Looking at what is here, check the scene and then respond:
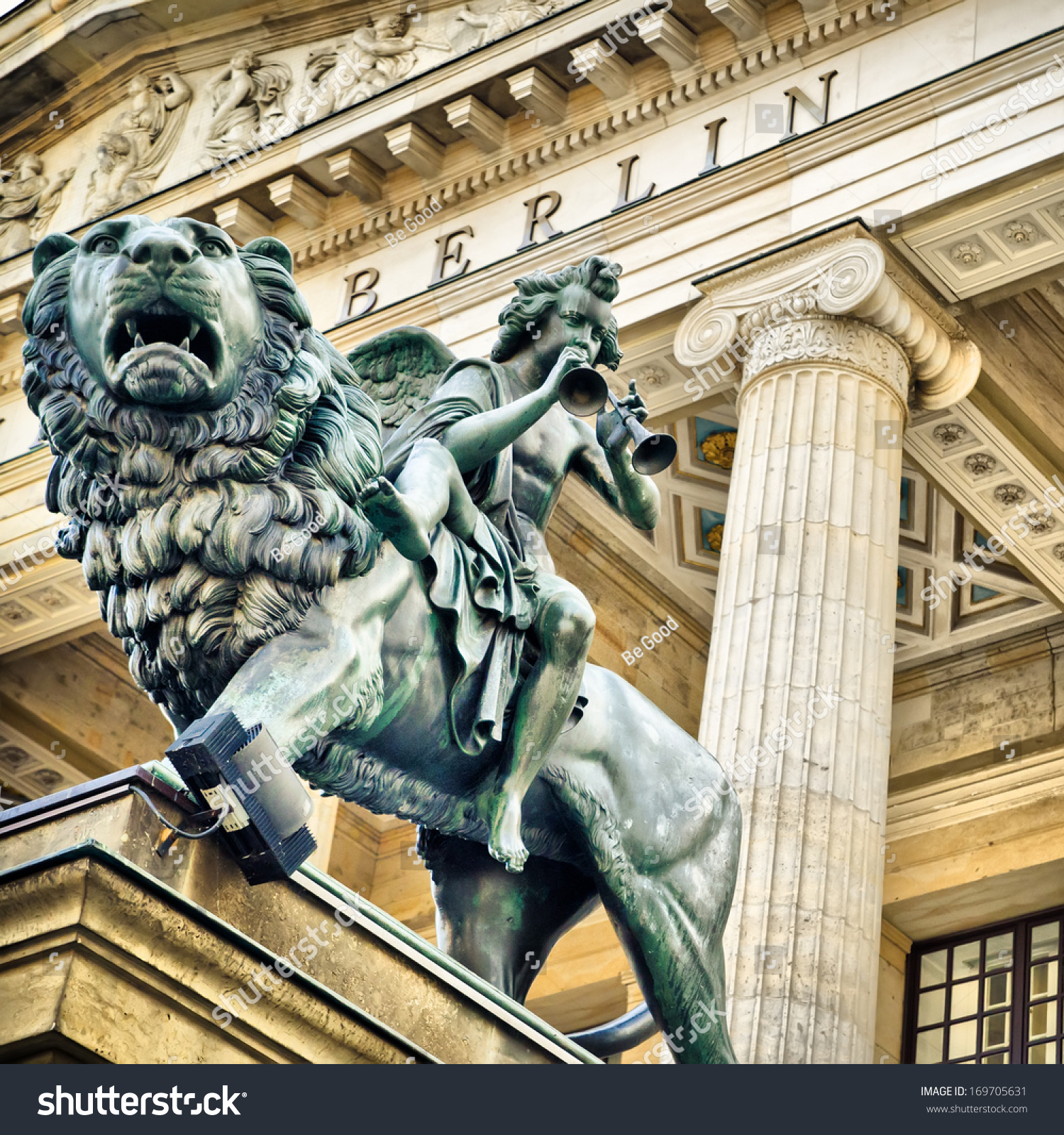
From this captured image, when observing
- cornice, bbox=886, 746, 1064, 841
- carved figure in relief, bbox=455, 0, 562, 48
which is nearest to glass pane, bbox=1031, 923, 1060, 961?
cornice, bbox=886, 746, 1064, 841

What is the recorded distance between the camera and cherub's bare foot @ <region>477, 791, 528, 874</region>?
12.6 feet

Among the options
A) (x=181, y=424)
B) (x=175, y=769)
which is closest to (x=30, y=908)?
(x=175, y=769)

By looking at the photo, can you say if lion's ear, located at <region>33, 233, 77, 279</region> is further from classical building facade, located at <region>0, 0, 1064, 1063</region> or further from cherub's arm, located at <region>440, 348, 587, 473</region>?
classical building facade, located at <region>0, 0, 1064, 1063</region>

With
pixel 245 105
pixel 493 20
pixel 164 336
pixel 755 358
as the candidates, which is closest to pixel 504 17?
pixel 493 20

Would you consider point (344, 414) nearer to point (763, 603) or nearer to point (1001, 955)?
point (763, 603)

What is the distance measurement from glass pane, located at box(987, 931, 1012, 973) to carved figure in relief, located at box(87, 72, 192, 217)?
10.8m

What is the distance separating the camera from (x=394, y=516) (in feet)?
12.3

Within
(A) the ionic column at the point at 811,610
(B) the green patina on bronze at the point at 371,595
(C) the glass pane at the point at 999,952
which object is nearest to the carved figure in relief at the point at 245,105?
(A) the ionic column at the point at 811,610

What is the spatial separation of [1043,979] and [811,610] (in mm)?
7302

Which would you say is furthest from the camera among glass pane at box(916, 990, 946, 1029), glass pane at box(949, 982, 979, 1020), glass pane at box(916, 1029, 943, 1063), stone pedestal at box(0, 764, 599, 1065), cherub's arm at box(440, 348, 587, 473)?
glass pane at box(916, 990, 946, 1029)

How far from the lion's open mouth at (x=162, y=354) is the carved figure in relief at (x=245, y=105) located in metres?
15.3

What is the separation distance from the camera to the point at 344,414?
12.8ft

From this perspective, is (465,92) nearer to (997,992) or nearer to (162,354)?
(997,992)
